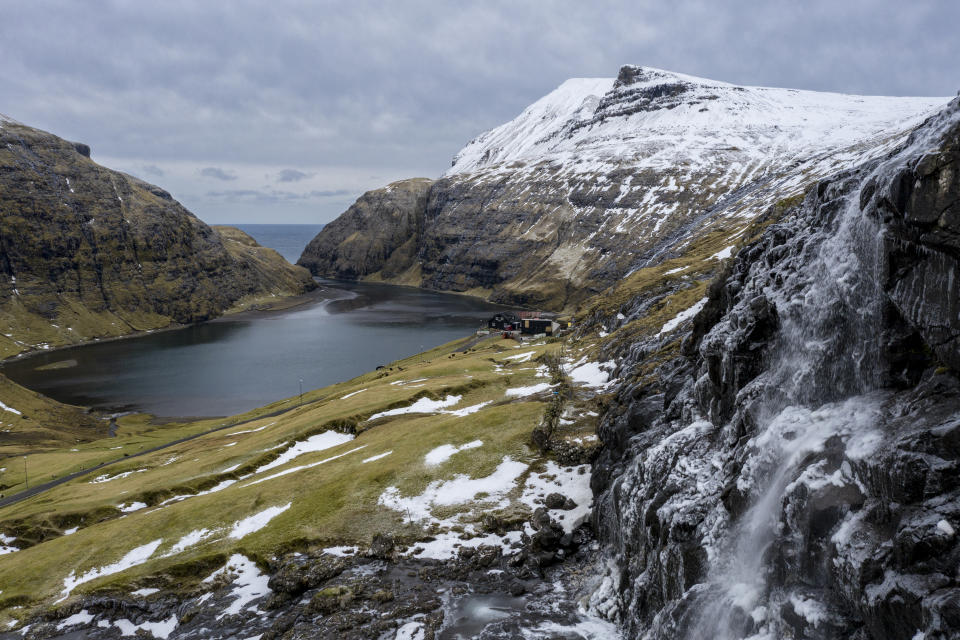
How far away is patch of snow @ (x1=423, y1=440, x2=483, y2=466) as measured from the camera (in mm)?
55000

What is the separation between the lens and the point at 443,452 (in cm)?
5647

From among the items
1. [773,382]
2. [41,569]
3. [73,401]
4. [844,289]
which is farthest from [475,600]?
[73,401]

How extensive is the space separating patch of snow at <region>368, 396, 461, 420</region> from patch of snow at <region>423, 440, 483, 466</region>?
19976 mm

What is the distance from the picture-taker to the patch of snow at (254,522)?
1930 inches

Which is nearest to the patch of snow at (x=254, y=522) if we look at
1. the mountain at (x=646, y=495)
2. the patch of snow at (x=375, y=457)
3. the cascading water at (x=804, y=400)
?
the mountain at (x=646, y=495)

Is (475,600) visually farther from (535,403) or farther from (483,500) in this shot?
(535,403)

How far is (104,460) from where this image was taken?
304ft

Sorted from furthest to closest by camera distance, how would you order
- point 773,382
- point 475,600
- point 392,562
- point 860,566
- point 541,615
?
point 392,562
point 475,600
point 541,615
point 773,382
point 860,566

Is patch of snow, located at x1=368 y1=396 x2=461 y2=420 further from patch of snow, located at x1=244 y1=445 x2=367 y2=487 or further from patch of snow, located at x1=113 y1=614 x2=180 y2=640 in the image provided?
patch of snow, located at x1=113 y1=614 x2=180 y2=640

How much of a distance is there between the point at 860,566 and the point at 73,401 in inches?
7066

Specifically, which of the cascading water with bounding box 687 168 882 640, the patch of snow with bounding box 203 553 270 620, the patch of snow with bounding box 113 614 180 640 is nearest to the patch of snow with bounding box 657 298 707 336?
the cascading water with bounding box 687 168 882 640

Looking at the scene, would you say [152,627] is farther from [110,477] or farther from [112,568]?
[110,477]

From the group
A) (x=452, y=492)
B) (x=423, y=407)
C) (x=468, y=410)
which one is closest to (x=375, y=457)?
(x=452, y=492)

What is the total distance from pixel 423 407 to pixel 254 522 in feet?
105
